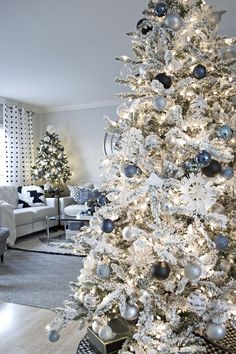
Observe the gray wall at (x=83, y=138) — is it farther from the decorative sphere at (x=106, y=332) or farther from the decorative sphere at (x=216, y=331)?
the decorative sphere at (x=216, y=331)

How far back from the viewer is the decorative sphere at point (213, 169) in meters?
1.41

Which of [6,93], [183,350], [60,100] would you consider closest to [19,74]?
[6,93]

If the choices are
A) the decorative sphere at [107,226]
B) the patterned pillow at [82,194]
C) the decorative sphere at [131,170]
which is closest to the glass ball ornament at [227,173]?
the decorative sphere at [131,170]

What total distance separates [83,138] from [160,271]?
5724 mm

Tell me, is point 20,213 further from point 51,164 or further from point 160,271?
point 160,271

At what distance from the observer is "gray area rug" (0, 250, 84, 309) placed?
2830 millimetres

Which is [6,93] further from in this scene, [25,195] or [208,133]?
[208,133]

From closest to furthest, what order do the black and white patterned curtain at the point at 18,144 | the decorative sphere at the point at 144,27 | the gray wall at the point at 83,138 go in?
the decorative sphere at the point at 144,27
the black and white patterned curtain at the point at 18,144
the gray wall at the point at 83,138

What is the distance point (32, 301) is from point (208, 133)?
7.07ft

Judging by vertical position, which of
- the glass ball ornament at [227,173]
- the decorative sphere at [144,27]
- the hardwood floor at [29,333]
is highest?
the decorative sphere at [144,27]

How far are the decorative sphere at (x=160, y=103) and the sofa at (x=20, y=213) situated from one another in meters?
3.65

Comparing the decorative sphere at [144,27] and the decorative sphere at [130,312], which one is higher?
the decorative sphere at [144,27]

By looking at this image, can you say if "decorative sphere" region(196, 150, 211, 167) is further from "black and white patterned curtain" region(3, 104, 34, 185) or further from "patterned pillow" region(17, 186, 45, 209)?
"black and white patterned curtain" region(3, 104, 34, 185)

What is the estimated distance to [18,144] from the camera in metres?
6.54
